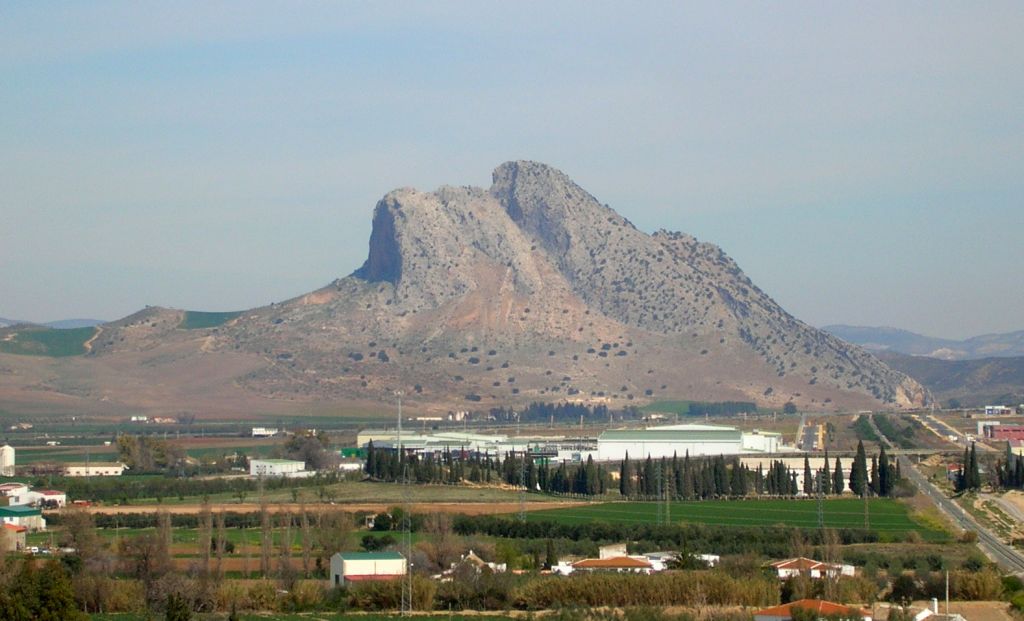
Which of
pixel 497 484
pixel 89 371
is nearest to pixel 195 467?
pixel 497 484

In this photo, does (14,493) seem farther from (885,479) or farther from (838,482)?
(885,479)

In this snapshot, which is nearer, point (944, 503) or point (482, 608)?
point (482, 608)

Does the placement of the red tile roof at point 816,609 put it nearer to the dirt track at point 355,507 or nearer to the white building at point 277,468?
the dirt track at point 355,507

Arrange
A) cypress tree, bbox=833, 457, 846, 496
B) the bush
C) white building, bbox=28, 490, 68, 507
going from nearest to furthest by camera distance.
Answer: the bush < white building, bbox=28, 490, 68, 507 < cypress tree, bbox=833, 457, 846, 496

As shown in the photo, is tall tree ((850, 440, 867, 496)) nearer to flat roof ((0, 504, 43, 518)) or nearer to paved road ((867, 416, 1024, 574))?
paved road ((867, 416, 1024, 574))

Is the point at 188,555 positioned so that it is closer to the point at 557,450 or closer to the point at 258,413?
the point at 557,450

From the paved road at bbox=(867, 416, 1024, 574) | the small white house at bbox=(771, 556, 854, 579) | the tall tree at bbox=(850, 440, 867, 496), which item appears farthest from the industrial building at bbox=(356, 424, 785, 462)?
the small white house at bbox=(771, 556, 854, 579)

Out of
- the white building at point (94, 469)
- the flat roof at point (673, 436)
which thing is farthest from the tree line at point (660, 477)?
the flat roof at point (673, 436)

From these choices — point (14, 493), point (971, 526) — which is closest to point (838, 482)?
point (971, 526)
